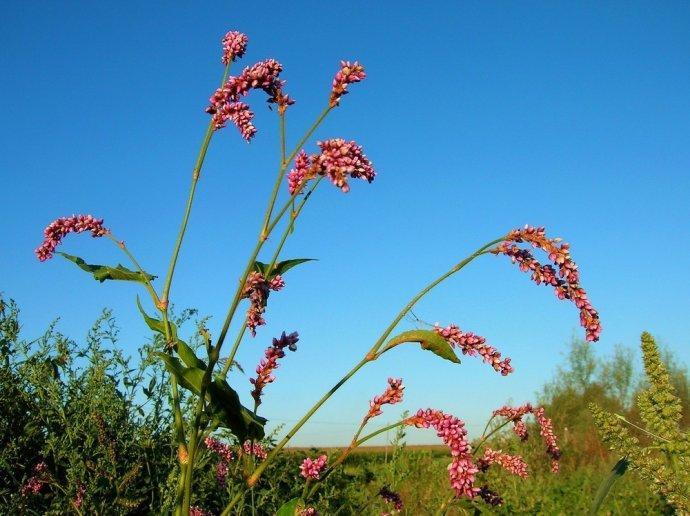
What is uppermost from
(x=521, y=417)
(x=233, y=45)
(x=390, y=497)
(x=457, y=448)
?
(x=233, y=45)

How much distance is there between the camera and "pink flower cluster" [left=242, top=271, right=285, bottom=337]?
249 cm

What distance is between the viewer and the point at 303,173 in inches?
101

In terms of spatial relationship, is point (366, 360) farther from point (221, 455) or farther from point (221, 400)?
point (221, 455)

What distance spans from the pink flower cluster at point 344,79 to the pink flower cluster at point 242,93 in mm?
270

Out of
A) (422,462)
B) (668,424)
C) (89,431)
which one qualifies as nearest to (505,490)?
(422,462)

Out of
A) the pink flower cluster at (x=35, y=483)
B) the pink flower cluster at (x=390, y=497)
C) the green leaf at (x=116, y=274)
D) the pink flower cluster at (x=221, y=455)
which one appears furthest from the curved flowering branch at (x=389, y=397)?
the pink flower cluster at (x=35, y=483)

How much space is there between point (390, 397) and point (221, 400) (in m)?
0.68

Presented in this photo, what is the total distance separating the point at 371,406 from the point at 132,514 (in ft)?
9.07

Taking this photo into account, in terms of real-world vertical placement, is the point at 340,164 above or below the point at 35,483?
above

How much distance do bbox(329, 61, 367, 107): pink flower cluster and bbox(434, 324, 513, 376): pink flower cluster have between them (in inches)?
38.0

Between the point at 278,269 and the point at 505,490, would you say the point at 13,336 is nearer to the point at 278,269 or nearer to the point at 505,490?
the point at 278,269

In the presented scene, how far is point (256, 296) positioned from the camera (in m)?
2.56

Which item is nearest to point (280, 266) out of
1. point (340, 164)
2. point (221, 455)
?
point (340, 164)

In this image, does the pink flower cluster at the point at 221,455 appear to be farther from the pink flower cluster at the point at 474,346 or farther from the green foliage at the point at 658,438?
the green foliage at the point at 658,438
